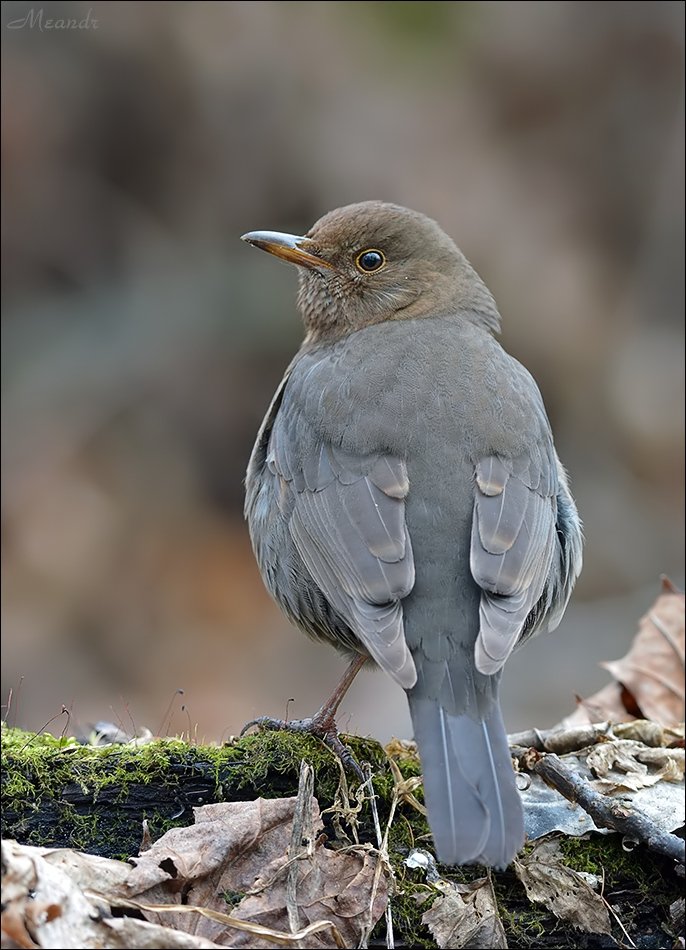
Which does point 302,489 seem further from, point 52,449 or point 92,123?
point 92,123

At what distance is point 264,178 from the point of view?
37.9 ft

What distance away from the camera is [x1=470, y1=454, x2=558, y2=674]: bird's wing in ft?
12.9

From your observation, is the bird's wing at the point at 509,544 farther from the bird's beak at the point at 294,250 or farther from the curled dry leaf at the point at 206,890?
the bird's beak at the point at 294,250

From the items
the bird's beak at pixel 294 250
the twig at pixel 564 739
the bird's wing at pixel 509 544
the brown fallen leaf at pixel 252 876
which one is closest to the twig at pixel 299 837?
the brown fallen leaf at pixel 252 876

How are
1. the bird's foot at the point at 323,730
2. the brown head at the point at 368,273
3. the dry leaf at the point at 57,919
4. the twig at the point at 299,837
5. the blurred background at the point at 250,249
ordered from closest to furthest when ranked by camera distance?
the dry leaf at the point at 57,919 < the twig at the point at 299,837 < the bird's foot at the point at 323,730 < the brown head at the point at 368,273 < the blurred background at the point at 250,249

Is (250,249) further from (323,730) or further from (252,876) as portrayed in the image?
(252,876)

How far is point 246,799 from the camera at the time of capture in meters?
3.91

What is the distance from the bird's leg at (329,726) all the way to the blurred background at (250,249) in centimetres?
608

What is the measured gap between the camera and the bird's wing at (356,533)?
157 inches

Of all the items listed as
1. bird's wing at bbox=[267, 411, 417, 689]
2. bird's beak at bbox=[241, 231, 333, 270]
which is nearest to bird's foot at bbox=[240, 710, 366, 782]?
bird's wing at bbox=[267, 411, 417, 689]

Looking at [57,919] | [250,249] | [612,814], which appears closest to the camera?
[57,919]

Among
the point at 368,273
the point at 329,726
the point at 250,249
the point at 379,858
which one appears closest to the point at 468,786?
the point at 379,858

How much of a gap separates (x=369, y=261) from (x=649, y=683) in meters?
2.31

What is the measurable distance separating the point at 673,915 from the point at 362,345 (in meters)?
2.52
